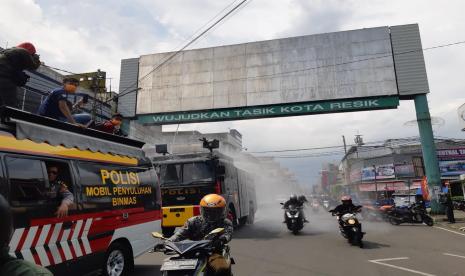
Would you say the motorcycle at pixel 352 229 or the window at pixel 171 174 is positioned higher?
the window at pixel 171 174

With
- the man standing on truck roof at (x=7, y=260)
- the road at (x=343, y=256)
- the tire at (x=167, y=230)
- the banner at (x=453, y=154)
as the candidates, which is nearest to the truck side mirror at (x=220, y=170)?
the road at (x=343, y=256)

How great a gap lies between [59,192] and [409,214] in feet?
53.6

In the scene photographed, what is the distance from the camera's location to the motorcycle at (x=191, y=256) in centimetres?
368

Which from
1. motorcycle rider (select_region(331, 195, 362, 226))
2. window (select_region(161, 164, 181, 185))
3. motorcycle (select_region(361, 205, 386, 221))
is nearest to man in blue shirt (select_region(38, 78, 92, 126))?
window (select_region(161, 164, 181, 185))

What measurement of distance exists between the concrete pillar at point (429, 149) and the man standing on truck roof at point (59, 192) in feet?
59.6

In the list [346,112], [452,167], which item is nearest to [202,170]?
[346,112]

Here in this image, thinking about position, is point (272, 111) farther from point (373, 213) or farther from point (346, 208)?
point (346, 208)

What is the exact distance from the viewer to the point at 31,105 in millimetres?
16016

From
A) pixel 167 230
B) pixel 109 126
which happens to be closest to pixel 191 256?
pixel 109 126

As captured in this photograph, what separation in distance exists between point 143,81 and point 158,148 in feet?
31.5

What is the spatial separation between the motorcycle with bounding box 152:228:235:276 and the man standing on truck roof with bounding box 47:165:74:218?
175cm

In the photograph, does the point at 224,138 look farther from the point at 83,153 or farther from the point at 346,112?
the point at 83,153

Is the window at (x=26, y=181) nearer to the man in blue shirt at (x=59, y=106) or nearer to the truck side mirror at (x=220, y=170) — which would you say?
the man in blue shirt at (x=59, y=106)

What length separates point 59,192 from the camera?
16.5 ft
